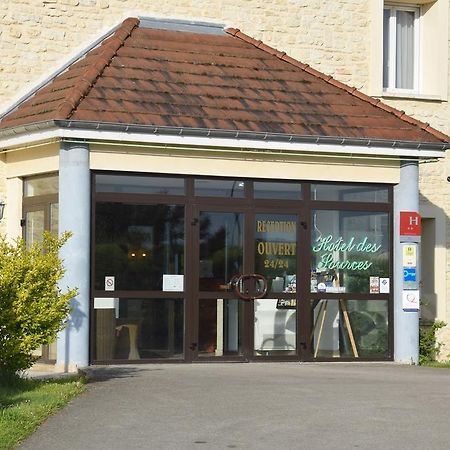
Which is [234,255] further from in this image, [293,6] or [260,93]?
[293,6]

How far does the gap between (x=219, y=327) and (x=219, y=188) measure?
190 centimetres

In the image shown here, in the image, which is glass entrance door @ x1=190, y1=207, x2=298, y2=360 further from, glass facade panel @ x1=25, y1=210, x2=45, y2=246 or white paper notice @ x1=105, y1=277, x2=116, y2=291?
glass facade panel @ x1=25, y1=210, x2=45, y2=246

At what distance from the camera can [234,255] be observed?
16.4m

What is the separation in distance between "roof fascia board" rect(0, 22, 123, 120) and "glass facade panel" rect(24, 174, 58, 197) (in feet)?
3.89

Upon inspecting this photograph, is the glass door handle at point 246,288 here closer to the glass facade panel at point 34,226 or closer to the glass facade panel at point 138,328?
the glass facade panel at point 138,328

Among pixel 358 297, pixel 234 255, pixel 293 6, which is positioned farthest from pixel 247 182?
pixel 293 6

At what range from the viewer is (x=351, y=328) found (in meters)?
17.0

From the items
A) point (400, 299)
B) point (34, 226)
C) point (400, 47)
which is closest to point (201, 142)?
point (34, 226)

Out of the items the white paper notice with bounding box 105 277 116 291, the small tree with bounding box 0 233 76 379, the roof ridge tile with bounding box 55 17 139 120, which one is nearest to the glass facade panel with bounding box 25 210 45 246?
the white paper notice with bounding box 105 277 116 291

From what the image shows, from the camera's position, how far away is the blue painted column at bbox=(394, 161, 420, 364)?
1692 cm

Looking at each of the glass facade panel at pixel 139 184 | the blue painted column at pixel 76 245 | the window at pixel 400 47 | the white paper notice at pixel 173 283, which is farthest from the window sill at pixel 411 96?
the blue painted column at pixel 76 245

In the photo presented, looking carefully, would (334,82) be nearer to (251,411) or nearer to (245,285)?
(245,285)

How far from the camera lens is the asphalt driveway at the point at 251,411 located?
Result: 9.25 meters

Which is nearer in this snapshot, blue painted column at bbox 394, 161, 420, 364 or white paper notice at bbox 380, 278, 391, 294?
blue painted column at bbox 394, 161, 420, 364
